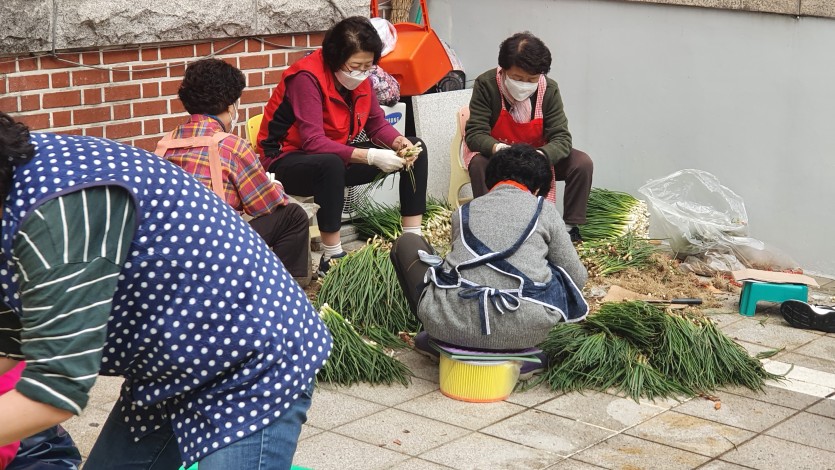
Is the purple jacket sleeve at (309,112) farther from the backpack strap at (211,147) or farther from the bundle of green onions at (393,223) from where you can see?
the backpack strap at (211,147)

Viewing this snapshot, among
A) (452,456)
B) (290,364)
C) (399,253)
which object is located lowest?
(452,456)

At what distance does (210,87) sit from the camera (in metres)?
4.77

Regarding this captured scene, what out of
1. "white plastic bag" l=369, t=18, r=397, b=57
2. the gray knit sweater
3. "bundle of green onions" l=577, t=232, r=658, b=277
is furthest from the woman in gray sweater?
"white plastic bag" l=369, t=18, r=397, b=57

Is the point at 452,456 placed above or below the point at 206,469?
below

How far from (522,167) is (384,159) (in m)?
1.64

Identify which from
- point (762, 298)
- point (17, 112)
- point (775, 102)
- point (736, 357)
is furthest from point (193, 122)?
point (775, 102)

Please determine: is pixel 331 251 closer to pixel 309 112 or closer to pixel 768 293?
pixel 309 112

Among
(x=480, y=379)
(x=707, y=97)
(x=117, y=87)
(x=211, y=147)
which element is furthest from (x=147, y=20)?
(x=707, y=97)

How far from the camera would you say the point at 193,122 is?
4.86 meters

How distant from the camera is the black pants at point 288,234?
5.25 metres

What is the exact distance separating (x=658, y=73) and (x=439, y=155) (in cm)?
151

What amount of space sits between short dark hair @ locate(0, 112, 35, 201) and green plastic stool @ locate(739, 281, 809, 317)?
172 inches

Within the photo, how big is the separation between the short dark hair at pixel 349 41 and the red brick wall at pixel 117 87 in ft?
2.94

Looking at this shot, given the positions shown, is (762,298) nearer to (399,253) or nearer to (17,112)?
(399,253)
